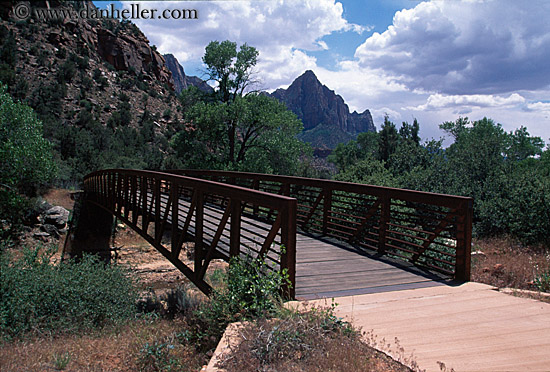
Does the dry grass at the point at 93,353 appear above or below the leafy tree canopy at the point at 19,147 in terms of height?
below

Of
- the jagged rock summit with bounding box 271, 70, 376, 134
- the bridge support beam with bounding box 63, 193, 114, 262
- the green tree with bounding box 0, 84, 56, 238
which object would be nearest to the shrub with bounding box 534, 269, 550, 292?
the bridge support beam with bounding box 63, 193, 114, 262

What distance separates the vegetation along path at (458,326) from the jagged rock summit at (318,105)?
15595cm

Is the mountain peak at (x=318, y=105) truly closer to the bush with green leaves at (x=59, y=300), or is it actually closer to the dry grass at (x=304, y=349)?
the bush with green leaves at (x=59, y=300)

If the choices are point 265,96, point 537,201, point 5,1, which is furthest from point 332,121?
point 537,201

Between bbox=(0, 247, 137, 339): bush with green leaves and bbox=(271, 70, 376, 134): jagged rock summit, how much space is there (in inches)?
6003

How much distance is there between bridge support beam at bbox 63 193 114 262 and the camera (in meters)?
18.5

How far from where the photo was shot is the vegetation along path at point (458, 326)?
318 cm

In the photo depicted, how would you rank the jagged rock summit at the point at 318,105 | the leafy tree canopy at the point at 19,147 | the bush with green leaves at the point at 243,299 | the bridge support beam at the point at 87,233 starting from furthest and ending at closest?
the jagged rock summit at the point at 318,105 < the bridge support beam at the point at 87,233 < the leafy tree canopy at the point at 19,147 < the bush with green leaves at the point at 243,299

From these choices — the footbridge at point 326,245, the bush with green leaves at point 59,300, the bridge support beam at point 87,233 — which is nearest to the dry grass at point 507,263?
the footbridge at point 326,245

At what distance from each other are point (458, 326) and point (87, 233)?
18.1 meters

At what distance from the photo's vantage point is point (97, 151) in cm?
3191

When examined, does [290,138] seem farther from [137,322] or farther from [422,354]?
[422,354]

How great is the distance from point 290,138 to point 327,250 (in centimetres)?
1795

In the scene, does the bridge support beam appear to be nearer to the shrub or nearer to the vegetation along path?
the vegetation along path
